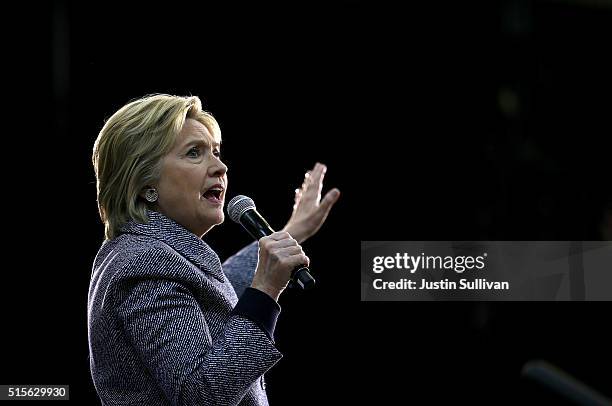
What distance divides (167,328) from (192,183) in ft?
1.02

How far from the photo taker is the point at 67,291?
8.91 feet

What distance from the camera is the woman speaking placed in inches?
45.8

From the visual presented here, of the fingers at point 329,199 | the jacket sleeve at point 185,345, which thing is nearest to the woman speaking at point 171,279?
the jacket sleeve at point 185,345

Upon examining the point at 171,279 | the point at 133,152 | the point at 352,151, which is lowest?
the point at 171,279

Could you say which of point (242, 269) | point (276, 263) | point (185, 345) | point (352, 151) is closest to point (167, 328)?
point (185, 345)

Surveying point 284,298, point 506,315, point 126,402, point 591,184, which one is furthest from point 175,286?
point 591,184

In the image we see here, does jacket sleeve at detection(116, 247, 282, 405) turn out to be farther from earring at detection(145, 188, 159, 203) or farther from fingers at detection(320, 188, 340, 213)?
fingers at detection(320, 188, 340, 213)

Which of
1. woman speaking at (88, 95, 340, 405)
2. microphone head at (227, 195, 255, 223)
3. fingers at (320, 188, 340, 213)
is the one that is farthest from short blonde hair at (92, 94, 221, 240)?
fingers at (320, 188, 340, 213)

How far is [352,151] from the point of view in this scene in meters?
2.95

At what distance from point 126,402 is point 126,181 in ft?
1.27

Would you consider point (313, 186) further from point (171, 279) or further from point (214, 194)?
point (171, 279)

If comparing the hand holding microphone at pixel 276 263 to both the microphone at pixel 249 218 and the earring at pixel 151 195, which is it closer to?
the microphone at pixel 249 218

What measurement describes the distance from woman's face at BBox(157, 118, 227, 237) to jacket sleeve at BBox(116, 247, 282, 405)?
7.0 inches

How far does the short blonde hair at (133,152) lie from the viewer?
4.48 feet
